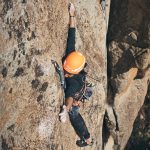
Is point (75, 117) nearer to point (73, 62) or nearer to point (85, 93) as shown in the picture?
point (85, 93)

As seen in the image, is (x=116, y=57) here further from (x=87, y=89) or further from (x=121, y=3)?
(x=87, y=89)

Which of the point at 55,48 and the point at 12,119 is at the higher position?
the point at 55,48

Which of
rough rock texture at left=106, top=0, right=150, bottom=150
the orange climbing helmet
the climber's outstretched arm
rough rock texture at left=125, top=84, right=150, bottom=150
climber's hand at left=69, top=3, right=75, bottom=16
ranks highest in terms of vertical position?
climber's hand at left=69, top=3, right=75, bottom=16

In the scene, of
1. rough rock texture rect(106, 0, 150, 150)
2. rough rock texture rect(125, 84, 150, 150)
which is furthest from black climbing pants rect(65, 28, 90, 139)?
rough rock texture rect(125, 84, 150, 150)

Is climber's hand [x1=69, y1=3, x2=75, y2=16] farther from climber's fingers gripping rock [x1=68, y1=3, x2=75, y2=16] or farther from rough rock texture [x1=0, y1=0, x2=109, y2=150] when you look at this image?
rough rock texture [x1=0, y1=0, x2=109, y2=150]

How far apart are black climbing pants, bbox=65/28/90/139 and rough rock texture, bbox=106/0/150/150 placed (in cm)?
347

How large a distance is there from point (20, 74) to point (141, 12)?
220 inches

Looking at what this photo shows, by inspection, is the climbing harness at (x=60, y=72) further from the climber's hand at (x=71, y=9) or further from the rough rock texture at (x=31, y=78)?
the climber's hand at (x=71, y=9)

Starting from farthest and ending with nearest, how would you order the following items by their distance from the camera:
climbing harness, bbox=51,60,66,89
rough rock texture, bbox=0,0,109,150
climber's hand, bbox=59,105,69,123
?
climbing harness, bbox=51,60,66,89
climber's hand, bbox=59,105,69,123
rough rock texture, bbox=0,0,109,150

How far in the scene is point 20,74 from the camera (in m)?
11.6

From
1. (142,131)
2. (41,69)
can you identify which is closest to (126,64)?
(142,131)

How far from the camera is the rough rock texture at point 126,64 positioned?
612 inches

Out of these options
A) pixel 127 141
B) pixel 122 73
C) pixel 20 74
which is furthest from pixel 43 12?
pixel 127 141

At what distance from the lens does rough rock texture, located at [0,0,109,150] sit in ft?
37.3
